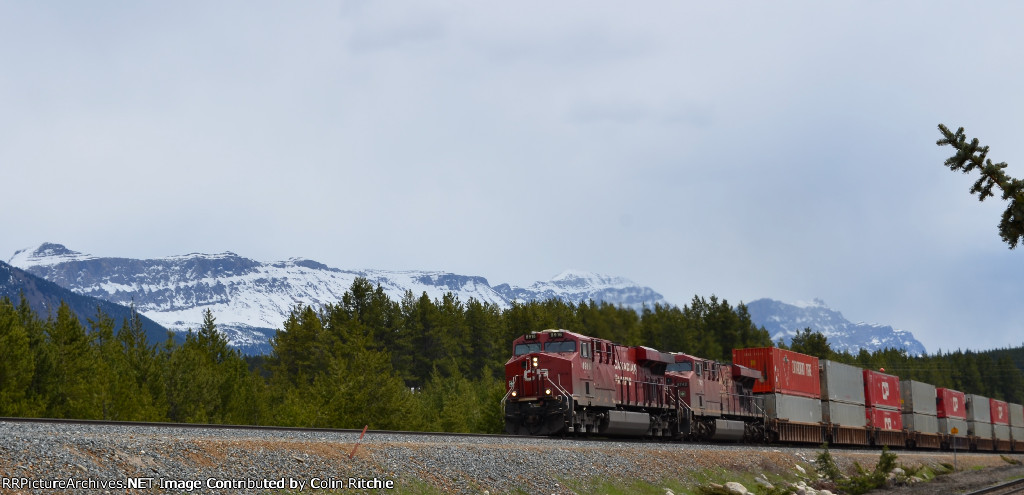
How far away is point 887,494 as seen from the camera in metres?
31.4

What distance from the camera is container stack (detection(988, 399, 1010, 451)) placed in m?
69.1

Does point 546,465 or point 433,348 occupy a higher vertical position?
point 433,348

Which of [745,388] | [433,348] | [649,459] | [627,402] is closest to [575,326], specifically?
[433,348]

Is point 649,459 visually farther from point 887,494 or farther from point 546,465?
point 887,494

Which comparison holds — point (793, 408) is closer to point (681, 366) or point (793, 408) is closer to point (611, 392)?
point (681, 366)

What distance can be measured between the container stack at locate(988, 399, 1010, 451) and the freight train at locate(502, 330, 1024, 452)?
8.22 m

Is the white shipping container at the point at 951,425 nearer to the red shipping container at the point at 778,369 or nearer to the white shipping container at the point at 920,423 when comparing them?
the white shipping container at the point at 920,423

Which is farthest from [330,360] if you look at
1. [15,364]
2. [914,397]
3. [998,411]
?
[998,411]

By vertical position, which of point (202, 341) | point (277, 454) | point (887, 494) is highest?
point (202, 341)

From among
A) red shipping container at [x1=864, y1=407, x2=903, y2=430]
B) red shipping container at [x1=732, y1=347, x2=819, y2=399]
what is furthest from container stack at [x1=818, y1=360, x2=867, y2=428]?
red shipping container at [x1=732, y1=347, x2=819, y2=399]

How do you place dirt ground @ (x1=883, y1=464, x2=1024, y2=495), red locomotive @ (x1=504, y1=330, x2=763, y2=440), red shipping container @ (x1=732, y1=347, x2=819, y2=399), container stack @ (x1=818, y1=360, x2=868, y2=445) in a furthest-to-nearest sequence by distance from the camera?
container stack @ (x1=818, y1=360, x2=868, y2=445)
red shipping container @ (x1=732, y1=347, x2=819, y2=399)
dirt ground @ (x1=883, y1=464, x2=1024, y2=495)
red locomotive @ (x1=504, y1=330, x2=763, y2=440)

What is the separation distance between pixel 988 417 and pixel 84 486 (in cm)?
6934

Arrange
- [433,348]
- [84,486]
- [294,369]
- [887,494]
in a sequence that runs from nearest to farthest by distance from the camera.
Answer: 1. [84,486]
2. [887,494]
3. [294,369]
4. [433,348]

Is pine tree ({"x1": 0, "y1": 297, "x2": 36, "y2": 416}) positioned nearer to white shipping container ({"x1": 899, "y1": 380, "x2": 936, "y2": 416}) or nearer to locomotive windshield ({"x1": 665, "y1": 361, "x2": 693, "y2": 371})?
locomotive windshield ({"x1": 665, "y1": 361, "x2": 693, "y2": 371})
